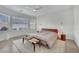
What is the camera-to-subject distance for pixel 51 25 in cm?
172

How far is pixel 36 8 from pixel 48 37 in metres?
0.54

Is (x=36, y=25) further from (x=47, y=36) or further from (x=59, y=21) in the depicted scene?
(x=59, y=21)

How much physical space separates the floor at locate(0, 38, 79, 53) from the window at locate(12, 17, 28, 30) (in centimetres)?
21

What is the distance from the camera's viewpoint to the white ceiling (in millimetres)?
1654

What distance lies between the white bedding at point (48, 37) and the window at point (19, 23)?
278mm

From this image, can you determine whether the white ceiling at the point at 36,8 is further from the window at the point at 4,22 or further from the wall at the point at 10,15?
the window at the point at 4,22

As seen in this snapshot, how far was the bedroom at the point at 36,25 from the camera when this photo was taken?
165 centimetres

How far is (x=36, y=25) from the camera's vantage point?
175cm

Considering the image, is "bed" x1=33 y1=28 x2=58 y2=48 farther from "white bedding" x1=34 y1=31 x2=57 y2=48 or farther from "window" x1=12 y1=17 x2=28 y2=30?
"window" x1=12 y1=17 x2=28 y2=30

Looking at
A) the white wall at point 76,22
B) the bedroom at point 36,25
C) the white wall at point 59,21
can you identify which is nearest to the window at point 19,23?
the bedroom at point 36,25

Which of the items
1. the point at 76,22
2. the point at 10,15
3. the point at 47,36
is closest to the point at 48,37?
the point at 47,36

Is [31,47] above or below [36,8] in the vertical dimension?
below
